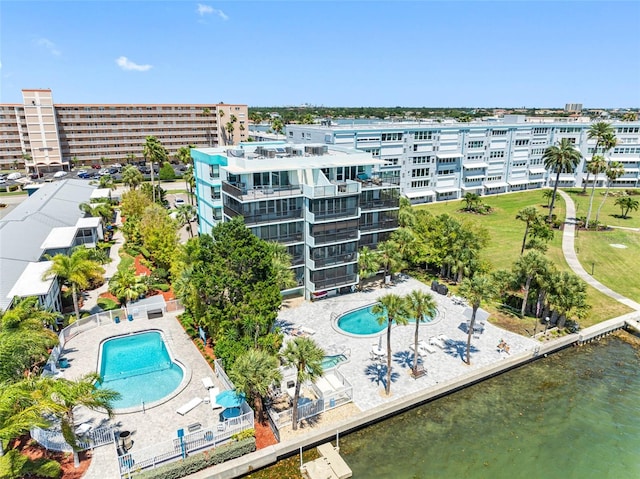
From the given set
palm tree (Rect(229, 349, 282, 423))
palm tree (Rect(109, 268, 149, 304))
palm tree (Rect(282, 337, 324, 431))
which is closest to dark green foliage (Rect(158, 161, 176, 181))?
palm tree (Rect(109, 268, 149, 304))

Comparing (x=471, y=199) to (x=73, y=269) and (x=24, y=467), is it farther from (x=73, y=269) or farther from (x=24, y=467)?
(x=24, y=467)

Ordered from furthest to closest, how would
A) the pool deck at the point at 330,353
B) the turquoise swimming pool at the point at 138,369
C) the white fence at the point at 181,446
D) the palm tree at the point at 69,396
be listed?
the turquoise swimming pool at the point at 138,369, the pool deck at the point at 330,353, the white fence at the point at 181,446, the palm tree at the point at 69,396

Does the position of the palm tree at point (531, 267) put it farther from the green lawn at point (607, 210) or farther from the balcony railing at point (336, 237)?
the green lawn at point (607, 210)

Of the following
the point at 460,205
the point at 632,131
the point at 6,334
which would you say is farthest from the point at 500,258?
the point at 632,131

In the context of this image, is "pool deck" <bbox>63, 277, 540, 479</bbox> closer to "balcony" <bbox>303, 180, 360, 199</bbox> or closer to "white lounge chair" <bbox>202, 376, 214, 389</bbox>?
"white lounge chair" <bbox>202, 376, 214, 389</bbox>

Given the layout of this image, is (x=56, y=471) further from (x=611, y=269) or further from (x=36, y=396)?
(x=611, y=269)

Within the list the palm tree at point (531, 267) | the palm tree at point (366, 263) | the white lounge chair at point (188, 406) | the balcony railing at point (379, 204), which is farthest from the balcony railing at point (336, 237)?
the white lounge chair at point (188, 406)
